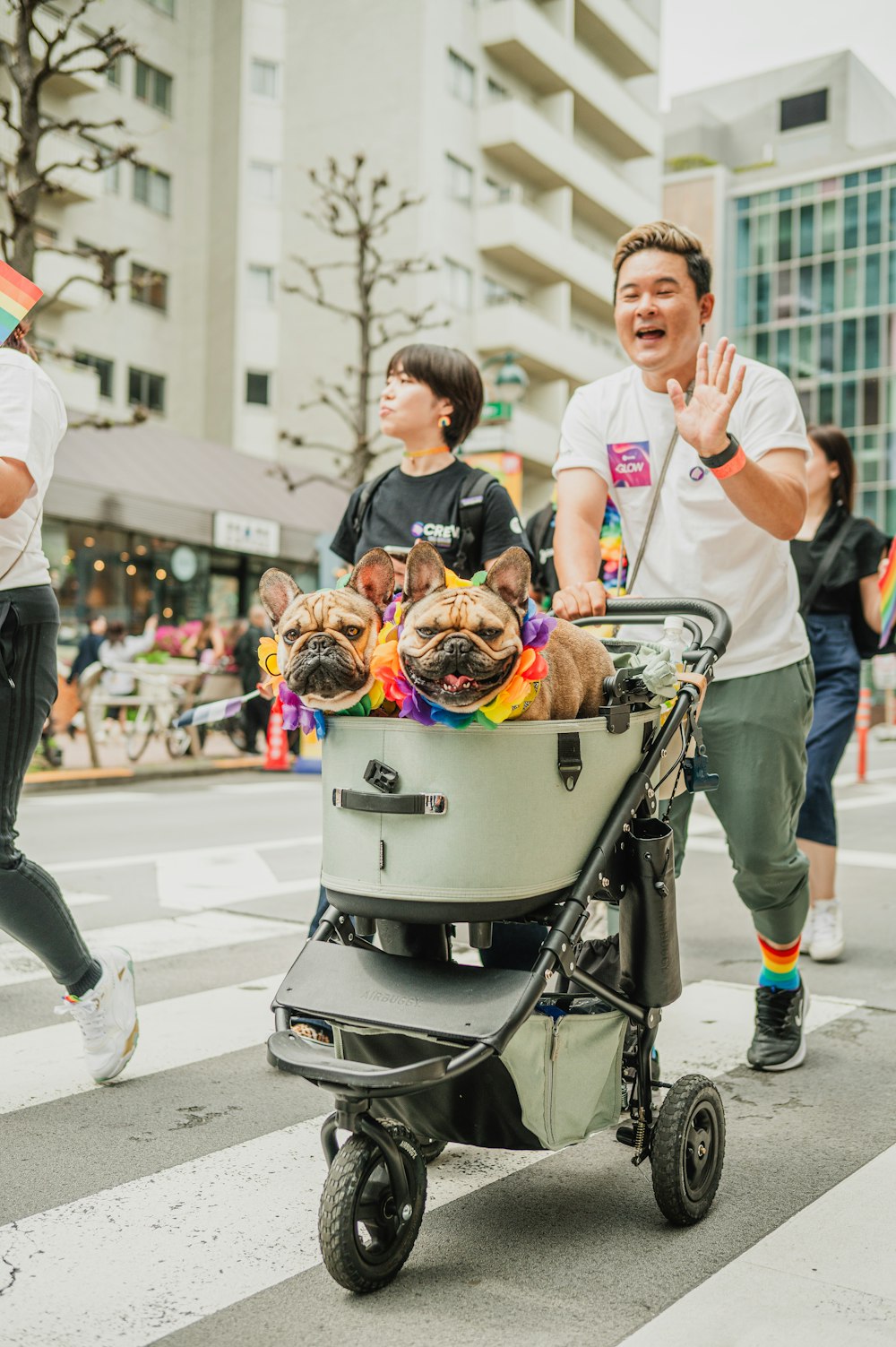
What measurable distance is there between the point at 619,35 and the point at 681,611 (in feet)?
144

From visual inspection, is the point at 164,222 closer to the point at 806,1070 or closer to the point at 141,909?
the point at 141,909

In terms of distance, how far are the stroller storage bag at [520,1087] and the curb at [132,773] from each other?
1097cm

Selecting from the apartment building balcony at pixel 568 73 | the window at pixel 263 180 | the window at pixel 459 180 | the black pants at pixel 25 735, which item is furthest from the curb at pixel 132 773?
the apartment building balcony at pixel 568 73

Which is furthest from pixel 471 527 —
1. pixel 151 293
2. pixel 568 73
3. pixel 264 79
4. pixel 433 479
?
pixel 568 73

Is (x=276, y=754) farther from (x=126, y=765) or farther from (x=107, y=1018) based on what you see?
(x=107, y=1018)

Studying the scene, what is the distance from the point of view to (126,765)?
15.4 metres

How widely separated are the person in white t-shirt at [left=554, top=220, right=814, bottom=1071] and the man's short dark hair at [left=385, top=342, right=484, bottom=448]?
40cm

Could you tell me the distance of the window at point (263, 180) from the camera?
109 ft

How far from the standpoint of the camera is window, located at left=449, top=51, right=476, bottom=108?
116ft

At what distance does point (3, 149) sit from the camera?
2600 cm

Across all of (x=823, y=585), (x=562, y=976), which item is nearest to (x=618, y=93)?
(x=823, y=585)

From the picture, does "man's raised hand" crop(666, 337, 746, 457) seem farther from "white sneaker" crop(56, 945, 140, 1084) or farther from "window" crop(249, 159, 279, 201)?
"window" crop(249, 159, 279, 201)

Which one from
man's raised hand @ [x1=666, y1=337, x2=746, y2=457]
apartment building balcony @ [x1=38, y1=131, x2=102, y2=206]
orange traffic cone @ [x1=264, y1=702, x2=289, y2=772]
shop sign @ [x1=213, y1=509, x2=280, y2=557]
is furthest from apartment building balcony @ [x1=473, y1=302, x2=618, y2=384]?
man's raised hand @ [x1=666, y1=337, x2=746, y2=457]

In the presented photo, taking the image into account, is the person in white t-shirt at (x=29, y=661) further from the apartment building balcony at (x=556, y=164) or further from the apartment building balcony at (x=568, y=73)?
the apartment building balcony at (x=568, y=73)
